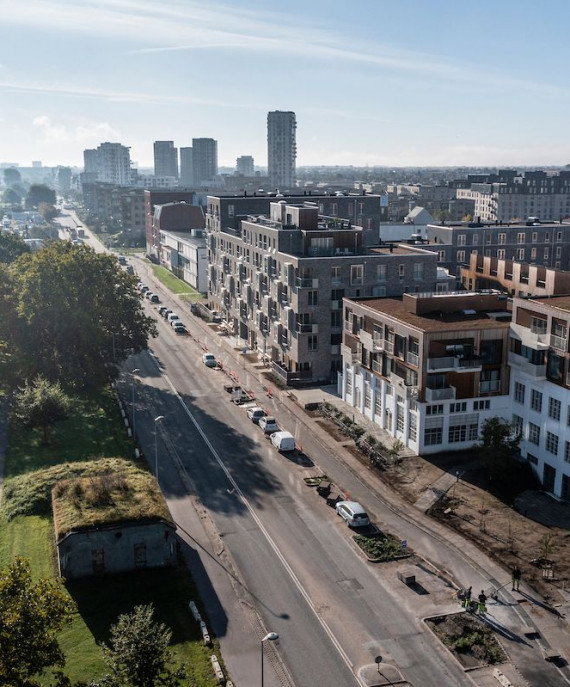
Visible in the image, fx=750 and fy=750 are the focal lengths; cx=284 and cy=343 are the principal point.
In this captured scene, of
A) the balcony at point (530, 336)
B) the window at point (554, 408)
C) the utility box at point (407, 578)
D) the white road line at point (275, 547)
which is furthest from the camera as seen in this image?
the balcony at point (530, 336)

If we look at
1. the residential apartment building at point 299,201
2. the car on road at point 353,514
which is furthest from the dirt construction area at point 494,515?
the residential apartment building at point 299,201

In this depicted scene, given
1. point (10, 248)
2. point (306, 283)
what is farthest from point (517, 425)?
point (10, 248)

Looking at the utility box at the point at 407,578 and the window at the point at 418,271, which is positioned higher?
the window at the point at 418,271

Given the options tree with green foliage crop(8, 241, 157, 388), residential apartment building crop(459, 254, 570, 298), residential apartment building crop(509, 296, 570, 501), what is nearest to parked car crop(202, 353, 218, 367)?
tree with green foliage crop(8, 241, 157, 388)

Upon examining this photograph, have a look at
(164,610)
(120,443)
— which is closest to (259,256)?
(120,443)

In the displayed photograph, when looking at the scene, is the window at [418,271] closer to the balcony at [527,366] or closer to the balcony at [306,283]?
the balcony at [306,283]

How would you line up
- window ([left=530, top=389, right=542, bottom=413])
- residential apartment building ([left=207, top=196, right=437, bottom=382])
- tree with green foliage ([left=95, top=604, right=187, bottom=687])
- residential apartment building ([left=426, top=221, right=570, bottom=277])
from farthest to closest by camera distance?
1. residential apartment building ([left=426, top=221, right=570, bottom=277])
2. residential apartment building ([left=207, top=196, right=437, bottom=382])
3. window ([left=530, top=389, right=542, bottom=413])
4. tree with green foliage ([left=95, top=604, right=187, bottom=687])

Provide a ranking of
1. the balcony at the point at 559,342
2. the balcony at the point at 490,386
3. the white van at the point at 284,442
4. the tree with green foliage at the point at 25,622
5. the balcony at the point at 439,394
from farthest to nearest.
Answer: the white van at the point at 284,442
the balcony at the point at 490,386
the balcony at the point at 439,394
the balcony at the point at 559,342
the tree with green foliage at the point at 25,622

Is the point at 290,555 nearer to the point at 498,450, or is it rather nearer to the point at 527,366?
the point at 498,450

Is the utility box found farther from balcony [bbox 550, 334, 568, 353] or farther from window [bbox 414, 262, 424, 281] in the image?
window [bbox 414, 262, 424, 281]
